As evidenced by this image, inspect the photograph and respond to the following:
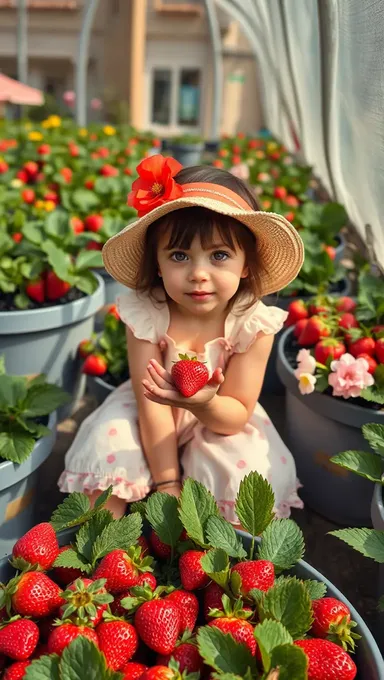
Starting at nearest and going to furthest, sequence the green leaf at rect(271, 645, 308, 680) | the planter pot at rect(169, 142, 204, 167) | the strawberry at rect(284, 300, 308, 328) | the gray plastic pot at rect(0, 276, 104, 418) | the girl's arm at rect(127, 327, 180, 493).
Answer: the green leaf at rect(271, 645, 308, 680)
the girl's arm at rect(127, 327, 180, 493)
the gray plastic pot at rect(0, 276, 104, 418)
the strawberry at rect(284, 300, 308, 328)
the planter pot at rect(169, 142, 204, 167)

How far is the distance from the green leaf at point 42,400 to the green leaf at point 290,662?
104 centimetres

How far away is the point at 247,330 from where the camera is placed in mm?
1774

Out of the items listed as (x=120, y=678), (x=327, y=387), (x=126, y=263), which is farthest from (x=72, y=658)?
(x=327, y=387)

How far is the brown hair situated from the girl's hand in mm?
313

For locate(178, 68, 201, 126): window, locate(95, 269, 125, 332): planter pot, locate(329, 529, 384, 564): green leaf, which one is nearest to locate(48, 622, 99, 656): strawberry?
locate(329, 529, 384, 564): green leaf

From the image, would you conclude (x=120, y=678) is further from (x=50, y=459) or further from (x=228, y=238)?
(x=50, y=459)

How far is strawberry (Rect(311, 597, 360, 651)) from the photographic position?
1095 mm

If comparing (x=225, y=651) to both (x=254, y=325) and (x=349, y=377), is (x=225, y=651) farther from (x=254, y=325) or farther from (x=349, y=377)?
(x=349, y=377)

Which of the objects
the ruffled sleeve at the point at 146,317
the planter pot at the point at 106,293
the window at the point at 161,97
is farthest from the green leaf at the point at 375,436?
the window at the point at 161,97

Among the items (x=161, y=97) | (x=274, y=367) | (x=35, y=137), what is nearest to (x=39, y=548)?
(x=274, y=367)

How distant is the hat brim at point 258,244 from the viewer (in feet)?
5.10

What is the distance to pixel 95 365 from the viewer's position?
2.45 metres

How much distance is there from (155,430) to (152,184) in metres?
0.63

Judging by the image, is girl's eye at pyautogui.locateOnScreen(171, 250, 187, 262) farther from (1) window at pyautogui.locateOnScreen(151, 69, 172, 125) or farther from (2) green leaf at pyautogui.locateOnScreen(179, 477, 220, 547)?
(1) window at pyautogui.locateOnScreen(151, 69, 172, 125)
